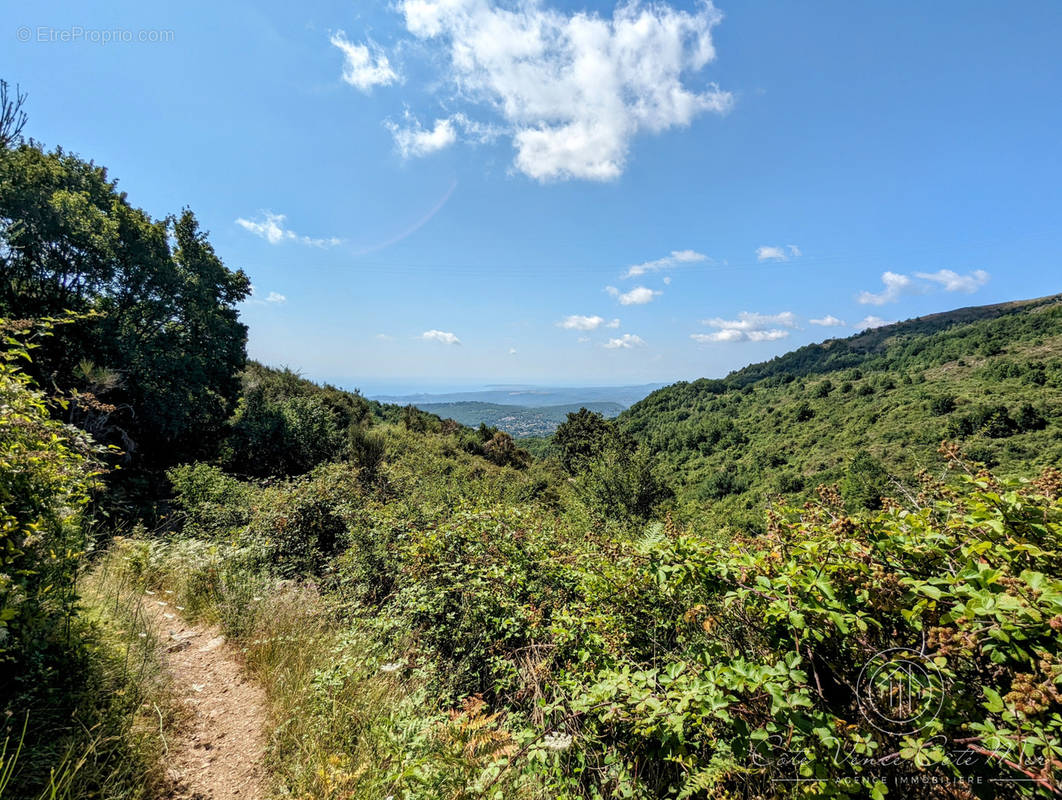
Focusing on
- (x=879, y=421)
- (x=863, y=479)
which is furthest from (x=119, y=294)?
(x=879, y=421)

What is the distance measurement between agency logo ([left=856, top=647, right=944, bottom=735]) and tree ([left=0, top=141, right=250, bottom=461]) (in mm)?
15774

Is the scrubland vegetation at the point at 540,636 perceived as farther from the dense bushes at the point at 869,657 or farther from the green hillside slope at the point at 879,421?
the green hillside slope at the point at 879,421

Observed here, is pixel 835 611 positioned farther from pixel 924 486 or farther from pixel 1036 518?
pixel 924 486

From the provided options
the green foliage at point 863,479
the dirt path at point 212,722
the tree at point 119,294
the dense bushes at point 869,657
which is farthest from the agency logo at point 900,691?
the green foliage at point 863,479

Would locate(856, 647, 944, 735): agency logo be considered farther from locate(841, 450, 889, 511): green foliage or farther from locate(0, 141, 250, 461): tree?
locate(841, 450, 889, 511): green foliage

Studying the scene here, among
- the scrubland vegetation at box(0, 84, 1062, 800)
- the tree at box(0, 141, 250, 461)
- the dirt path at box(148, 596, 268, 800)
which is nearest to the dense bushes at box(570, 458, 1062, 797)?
the scrubland vegetation at box(0, 84, 1062, 800)

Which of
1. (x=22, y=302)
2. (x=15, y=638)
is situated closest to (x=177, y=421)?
(x=22, y=302)

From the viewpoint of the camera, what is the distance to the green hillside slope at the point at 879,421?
95.5ft

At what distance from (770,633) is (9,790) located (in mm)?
4200

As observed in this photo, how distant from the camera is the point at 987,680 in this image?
157 cm

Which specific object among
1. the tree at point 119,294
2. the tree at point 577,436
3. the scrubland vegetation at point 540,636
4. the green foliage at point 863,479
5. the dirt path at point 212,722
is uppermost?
the tree at point 119,294

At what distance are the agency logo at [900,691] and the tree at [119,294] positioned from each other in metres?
15.8

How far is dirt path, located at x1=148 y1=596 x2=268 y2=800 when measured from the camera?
250 cm

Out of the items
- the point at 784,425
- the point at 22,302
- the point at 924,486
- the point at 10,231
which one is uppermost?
the point at 10,231
